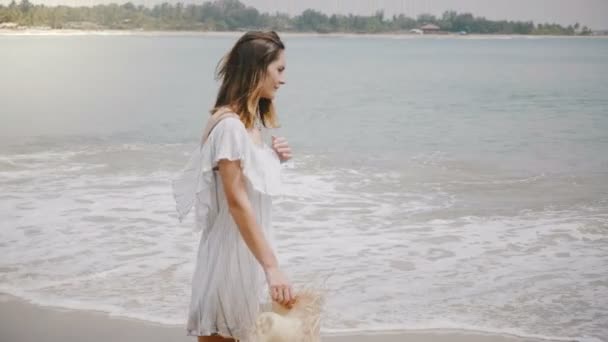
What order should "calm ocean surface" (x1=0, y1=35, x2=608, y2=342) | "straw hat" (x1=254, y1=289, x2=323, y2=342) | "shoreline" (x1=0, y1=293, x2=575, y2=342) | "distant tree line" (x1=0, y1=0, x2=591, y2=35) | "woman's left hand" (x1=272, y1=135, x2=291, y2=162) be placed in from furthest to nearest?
1. "distant tree line" (x1=0, y1=0, x2=591, y2=35)
2. "calm ocean surface" (x1=0, y1=35, x2=608, y2=342)
3. "shoreline" (x1=0, y1=293, x2=575, y2=342)
4. "woman's left hand" (x1=272, y1=135, x2=291, y2=162)
5. "straw hat" (x1=254, y1=289, x2=323, y2=342)

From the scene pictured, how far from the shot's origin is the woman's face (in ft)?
8.30

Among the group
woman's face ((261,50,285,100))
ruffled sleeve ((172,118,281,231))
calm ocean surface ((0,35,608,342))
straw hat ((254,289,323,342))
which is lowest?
calm ocean surface ((0,35,608,342))

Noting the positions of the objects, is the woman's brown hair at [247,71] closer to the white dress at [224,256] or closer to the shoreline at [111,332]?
the white dress at [224,256]

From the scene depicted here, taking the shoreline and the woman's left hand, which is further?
the shoreline

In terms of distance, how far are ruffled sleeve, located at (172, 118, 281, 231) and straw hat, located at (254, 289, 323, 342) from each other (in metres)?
0.31

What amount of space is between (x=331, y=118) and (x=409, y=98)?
948cm

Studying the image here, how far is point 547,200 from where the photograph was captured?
34.1 feet

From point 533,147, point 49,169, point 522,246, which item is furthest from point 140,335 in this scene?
point 533,147

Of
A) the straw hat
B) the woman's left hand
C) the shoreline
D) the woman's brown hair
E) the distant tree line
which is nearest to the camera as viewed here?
the straw hat

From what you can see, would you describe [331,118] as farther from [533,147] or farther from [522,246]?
[522,246]

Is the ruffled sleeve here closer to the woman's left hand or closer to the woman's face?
the woman's left hand

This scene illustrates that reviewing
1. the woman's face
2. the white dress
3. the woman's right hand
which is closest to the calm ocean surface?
the white dress

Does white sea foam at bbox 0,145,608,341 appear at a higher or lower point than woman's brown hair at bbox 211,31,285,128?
lower

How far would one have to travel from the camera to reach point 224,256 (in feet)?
8.42
